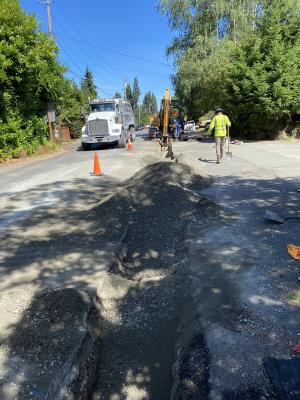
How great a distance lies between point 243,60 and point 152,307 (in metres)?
21.2

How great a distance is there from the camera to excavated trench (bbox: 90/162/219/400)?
3.31 m

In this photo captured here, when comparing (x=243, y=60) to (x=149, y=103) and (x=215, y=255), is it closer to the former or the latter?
(x=215, y=255)

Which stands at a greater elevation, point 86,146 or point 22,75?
point 22,75

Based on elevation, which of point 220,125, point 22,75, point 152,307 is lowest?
point 152,307

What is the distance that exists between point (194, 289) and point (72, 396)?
1843 mm

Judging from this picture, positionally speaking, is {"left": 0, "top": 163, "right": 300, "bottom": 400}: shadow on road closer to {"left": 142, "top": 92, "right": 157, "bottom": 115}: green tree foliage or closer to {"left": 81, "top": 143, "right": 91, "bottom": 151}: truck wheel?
{"left": 81, "top": 143, "right": 91, "bottom": 151}: truck wheel

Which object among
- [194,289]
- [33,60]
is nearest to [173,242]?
[194,289]

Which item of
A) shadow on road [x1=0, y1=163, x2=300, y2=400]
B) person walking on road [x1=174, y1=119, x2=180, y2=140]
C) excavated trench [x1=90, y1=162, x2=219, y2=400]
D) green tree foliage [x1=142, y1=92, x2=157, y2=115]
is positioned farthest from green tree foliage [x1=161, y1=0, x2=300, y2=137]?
green tree foliage [x1=142, y1=92, x2=157, y2=115]

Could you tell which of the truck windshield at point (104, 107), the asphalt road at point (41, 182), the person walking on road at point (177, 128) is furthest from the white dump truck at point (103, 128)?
the asphalt road at point (41, 182)

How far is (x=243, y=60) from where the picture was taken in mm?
22406

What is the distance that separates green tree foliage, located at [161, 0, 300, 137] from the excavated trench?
16.4 meters

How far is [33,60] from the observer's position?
17297 millimetres

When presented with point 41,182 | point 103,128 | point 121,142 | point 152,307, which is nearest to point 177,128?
point 121,142

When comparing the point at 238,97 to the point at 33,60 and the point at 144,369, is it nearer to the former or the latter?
the point at 33,60
